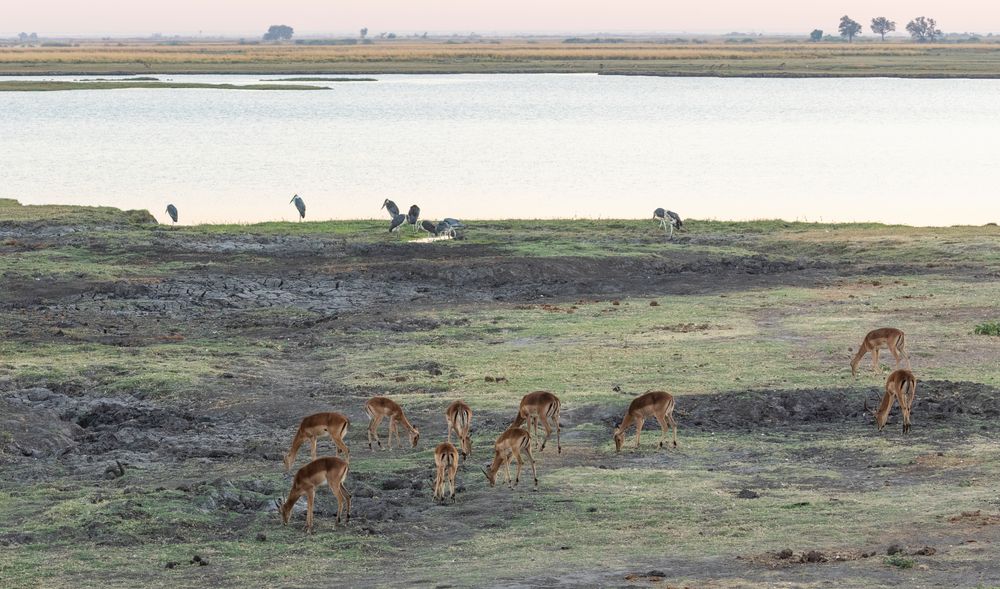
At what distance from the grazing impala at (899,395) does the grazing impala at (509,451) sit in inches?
193

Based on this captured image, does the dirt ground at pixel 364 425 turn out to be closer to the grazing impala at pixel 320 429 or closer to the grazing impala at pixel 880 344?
the grazing impala at pixel 320 429

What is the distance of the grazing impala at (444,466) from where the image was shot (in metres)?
14.0

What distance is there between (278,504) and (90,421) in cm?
557

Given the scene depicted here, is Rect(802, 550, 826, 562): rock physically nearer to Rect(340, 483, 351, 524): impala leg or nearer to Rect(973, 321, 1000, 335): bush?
Rect(340, 483, 351, 524): impala leg

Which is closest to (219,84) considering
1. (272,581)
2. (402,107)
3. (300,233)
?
(402,107)

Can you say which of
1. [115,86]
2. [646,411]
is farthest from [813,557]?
[115,86]

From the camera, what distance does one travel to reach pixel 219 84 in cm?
11612

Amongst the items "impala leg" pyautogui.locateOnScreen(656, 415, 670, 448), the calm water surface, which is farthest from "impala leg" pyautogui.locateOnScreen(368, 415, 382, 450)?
the calm water surface

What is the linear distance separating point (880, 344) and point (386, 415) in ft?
26.0

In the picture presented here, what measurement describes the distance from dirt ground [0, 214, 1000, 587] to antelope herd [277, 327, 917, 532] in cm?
24

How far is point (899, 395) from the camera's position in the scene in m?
17.0

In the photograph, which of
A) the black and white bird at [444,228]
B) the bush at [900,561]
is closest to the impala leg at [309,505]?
the bush at [900,561]

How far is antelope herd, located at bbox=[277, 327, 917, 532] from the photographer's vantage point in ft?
43.8

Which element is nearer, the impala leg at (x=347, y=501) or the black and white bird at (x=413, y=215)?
the impala leg at (x=347, y=501)
